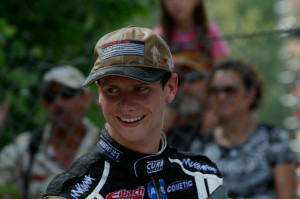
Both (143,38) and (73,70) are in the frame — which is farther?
(73,70)

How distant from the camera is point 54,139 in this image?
435cm

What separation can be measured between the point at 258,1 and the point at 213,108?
1773cm

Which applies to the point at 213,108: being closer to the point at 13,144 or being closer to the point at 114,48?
the point at 13,144

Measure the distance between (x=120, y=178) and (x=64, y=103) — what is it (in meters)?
2.21

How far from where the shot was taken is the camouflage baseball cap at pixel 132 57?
2072 mm

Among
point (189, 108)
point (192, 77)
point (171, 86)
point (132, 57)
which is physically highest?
point (132, 57)

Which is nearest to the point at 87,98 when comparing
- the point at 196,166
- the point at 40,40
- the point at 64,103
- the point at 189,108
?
the point at 64,103

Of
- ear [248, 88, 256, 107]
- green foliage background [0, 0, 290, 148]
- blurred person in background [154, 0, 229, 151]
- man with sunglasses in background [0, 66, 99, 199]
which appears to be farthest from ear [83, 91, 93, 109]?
ear [248, 88, 256, 107]

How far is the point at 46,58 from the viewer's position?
4.93 metres

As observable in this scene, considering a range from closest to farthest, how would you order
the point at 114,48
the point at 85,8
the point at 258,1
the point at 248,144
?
the point at 114,48, the point at 248,144, the point at 85,8, the point at 258,1

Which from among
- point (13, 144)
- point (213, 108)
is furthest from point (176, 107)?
point (13, 144)

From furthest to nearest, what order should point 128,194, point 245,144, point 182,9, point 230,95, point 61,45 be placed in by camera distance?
point 61,45 < point 182,9 < point 230,95 < point 245,144 < point 128,194

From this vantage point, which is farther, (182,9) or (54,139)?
(182,9)

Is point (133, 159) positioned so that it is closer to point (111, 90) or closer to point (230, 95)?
point (111, 90)
